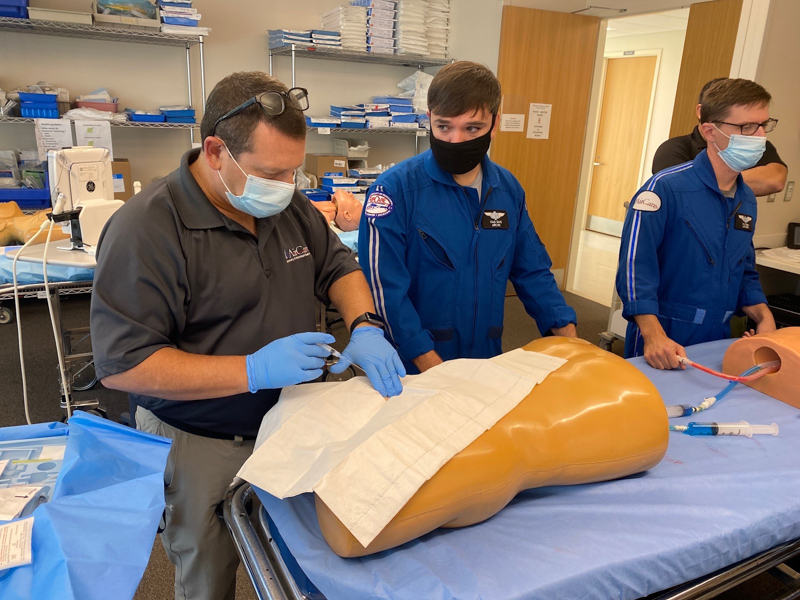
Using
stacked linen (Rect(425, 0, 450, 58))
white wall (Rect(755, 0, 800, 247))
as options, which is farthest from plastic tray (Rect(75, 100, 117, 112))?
white wall (Rect(755, 0, 800, 247))

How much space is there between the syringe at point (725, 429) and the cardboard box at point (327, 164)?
381cm

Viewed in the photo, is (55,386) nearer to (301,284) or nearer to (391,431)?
(301,284)

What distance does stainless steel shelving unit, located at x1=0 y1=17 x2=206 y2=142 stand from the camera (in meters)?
3.68

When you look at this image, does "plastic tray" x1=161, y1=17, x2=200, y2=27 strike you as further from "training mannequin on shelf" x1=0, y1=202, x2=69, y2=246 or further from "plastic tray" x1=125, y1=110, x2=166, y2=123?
"training mannequin on shelf" x1=0, y1=202, x2=69, y2=246

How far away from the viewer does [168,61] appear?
438 centimetres

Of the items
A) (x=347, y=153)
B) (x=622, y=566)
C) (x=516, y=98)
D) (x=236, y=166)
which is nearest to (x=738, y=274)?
(x=622, y=566)

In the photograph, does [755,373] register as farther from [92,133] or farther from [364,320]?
[92,133]

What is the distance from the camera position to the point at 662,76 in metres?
7.01

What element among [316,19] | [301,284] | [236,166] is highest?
[316,19]

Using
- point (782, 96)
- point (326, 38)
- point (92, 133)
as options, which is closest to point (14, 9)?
point (92, 133)

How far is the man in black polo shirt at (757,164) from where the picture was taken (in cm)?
269

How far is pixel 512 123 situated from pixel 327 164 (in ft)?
5.15

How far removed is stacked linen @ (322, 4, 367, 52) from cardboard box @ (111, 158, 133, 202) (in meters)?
1.90

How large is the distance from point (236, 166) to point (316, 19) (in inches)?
166
